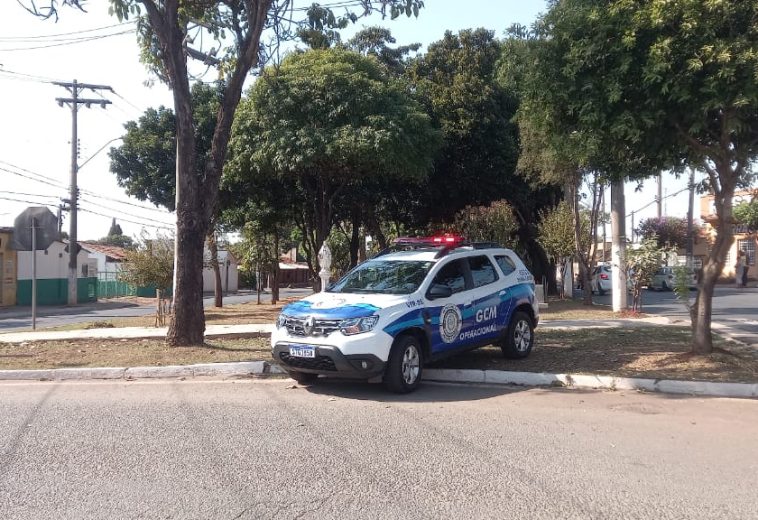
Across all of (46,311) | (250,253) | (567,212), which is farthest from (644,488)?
(46,311)

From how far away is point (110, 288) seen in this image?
1847 inches

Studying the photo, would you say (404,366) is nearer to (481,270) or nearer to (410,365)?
(410,365)

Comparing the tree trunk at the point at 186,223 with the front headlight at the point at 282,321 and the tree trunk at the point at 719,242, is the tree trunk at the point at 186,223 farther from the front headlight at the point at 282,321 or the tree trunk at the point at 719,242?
the tree trunk at the point at 719,242

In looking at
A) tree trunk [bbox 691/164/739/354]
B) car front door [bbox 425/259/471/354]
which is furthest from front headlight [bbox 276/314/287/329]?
tree trunk [bbox 691/164/739/354]

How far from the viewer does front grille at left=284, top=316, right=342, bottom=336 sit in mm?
7911

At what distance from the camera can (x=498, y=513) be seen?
14.1 ft

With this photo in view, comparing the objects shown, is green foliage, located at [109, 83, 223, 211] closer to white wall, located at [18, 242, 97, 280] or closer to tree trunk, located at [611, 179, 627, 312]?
tree trunk, located at [611, 179, 627, 312]

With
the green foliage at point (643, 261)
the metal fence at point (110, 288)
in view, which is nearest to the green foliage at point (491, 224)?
the green foliage at point (643, 261)

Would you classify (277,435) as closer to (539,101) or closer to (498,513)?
(498,513)

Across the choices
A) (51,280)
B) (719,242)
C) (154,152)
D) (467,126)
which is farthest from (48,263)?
(719,242)

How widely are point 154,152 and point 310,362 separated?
17301 millimetres

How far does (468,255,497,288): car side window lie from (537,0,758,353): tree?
7.72ft

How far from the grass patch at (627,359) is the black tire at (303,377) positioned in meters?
2.11

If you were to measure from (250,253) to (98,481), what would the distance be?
87.7 ft
